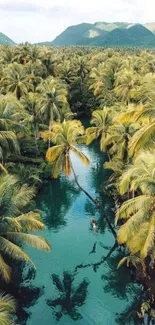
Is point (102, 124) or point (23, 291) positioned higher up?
point (102, 124)

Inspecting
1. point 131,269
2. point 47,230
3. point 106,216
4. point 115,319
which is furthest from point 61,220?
point 115,319

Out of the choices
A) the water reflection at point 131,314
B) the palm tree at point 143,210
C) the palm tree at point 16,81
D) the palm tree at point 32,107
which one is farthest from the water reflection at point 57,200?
the palm tree at point 16,81

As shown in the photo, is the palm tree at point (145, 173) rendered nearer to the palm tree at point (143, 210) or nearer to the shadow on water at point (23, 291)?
the palm tree at point (143, 210)

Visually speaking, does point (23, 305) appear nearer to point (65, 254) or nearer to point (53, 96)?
point (65, 254)

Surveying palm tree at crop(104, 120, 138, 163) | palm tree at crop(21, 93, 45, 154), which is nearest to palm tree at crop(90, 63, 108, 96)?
palm tree at crop(21, 93, 45, 154)

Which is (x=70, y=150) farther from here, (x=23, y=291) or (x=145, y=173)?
(x=145, y=173)

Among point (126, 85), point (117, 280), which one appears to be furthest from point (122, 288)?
point (126, 85)
